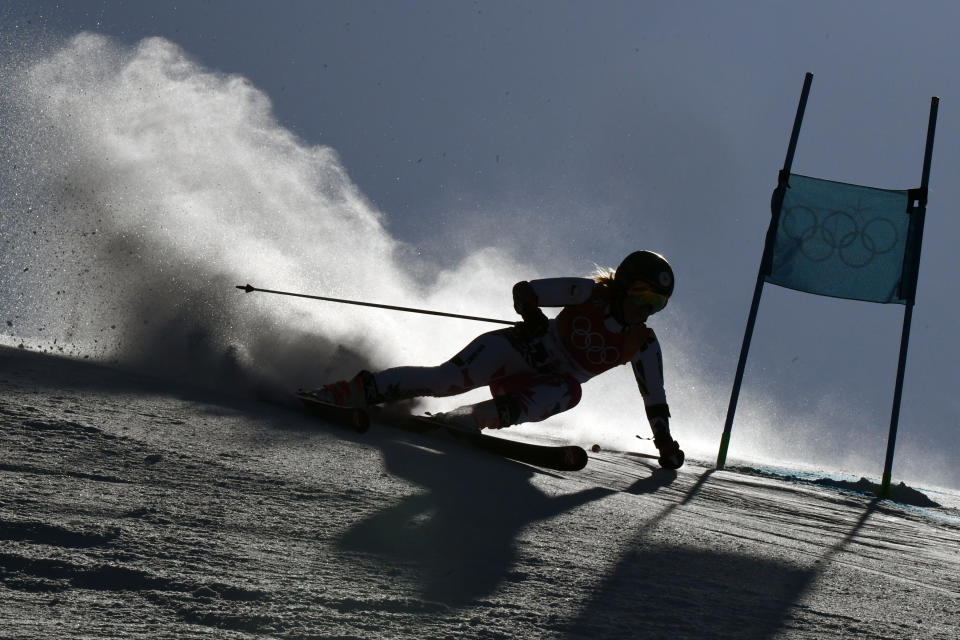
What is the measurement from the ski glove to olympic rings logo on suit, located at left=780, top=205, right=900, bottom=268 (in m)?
2.86

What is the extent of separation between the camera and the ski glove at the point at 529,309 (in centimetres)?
480

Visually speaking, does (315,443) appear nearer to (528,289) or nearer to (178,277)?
(528,289)

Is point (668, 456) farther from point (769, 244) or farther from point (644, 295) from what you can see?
point (769, 244)

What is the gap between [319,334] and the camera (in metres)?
6.66

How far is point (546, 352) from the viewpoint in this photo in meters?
4.98

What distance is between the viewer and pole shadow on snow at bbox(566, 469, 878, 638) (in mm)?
1788

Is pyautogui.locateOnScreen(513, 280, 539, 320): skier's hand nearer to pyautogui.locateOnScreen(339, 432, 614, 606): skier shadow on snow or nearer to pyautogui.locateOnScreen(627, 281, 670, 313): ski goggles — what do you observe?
pyautogui.locateOnScreen(627, 281, 670, 313): ski goggles

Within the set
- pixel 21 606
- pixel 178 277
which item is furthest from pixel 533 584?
pixel 178 277

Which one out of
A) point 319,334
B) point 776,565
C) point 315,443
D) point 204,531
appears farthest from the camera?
point 319,334

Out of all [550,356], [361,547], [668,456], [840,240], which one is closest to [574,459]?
[550,356]

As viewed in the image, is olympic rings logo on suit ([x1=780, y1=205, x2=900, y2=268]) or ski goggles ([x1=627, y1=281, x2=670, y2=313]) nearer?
ski goggles ([x1=627, y1=281, x2=670, y2=313])

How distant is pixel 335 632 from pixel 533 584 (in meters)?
0.58

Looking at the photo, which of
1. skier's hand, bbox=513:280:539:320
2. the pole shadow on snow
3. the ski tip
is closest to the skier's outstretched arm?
skier's hand, bbox=513:280:539:320

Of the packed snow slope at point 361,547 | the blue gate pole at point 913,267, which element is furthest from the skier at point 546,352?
the blue gate pole at point 913,267
